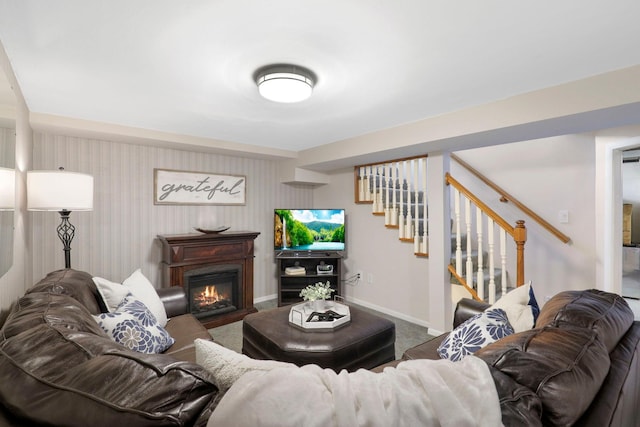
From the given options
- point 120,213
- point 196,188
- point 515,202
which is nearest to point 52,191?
point 120,213

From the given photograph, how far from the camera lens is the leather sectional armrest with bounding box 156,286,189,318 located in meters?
2.43

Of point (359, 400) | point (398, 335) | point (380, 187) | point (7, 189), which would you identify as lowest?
point (398, 335)

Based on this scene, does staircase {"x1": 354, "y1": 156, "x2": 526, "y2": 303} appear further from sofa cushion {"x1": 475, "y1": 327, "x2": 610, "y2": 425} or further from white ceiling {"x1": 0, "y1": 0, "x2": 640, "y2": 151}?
sofa cushion {"x1": 475, "y1": 327, "x2": 610, "y2": 425}

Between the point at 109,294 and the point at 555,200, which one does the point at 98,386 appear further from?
→ the point at 555,200

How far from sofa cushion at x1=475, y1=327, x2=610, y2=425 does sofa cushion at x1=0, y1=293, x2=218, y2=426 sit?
2.57ft

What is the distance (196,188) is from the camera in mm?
3717

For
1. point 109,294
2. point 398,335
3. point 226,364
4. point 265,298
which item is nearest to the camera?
point 226,364

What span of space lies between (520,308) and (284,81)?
6.10 ft

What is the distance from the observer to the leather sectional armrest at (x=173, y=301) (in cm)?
243

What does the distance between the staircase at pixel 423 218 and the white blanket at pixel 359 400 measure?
249 cm

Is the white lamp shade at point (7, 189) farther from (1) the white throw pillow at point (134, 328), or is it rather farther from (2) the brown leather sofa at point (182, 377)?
(1) the white throw pillow at point (134, 328)

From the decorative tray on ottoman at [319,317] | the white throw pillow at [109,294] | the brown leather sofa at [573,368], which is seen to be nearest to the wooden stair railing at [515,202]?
the brown leather sofa at [573,368]

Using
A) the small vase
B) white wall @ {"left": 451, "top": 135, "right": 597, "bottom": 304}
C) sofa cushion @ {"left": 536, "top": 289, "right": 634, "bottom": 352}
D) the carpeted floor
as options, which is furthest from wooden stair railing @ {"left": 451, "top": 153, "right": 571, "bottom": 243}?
the small vase

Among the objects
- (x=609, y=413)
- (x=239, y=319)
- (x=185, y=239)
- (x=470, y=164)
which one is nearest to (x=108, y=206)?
(x=185, y=239)
